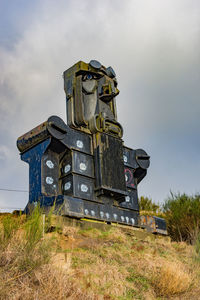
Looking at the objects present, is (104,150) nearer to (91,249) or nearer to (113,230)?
(113,230)

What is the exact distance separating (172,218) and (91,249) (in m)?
6.77

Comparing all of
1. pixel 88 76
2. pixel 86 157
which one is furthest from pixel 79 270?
pixel 88 76

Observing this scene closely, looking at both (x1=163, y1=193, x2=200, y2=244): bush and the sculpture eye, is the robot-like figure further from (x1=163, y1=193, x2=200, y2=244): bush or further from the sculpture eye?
(x1=163, y1=193, x2=200, y2=244): bush

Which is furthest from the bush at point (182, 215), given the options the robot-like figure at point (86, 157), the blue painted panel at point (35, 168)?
the blue painted panel at point (35, 168)

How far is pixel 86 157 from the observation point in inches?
468

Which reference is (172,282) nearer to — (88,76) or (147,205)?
(88,76)

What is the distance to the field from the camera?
568cm

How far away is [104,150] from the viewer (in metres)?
12.2

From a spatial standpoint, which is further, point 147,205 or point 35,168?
point 147,205

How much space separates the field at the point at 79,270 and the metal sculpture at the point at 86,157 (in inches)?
92.8

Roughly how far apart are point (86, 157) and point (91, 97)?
2204 mm

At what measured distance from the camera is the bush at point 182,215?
13953 mm

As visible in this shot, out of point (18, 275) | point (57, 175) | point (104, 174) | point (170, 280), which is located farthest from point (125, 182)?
point (18, 275)

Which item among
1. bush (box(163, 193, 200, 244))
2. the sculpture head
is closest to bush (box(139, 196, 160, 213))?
bush (box(163, 193, 200, 244))
